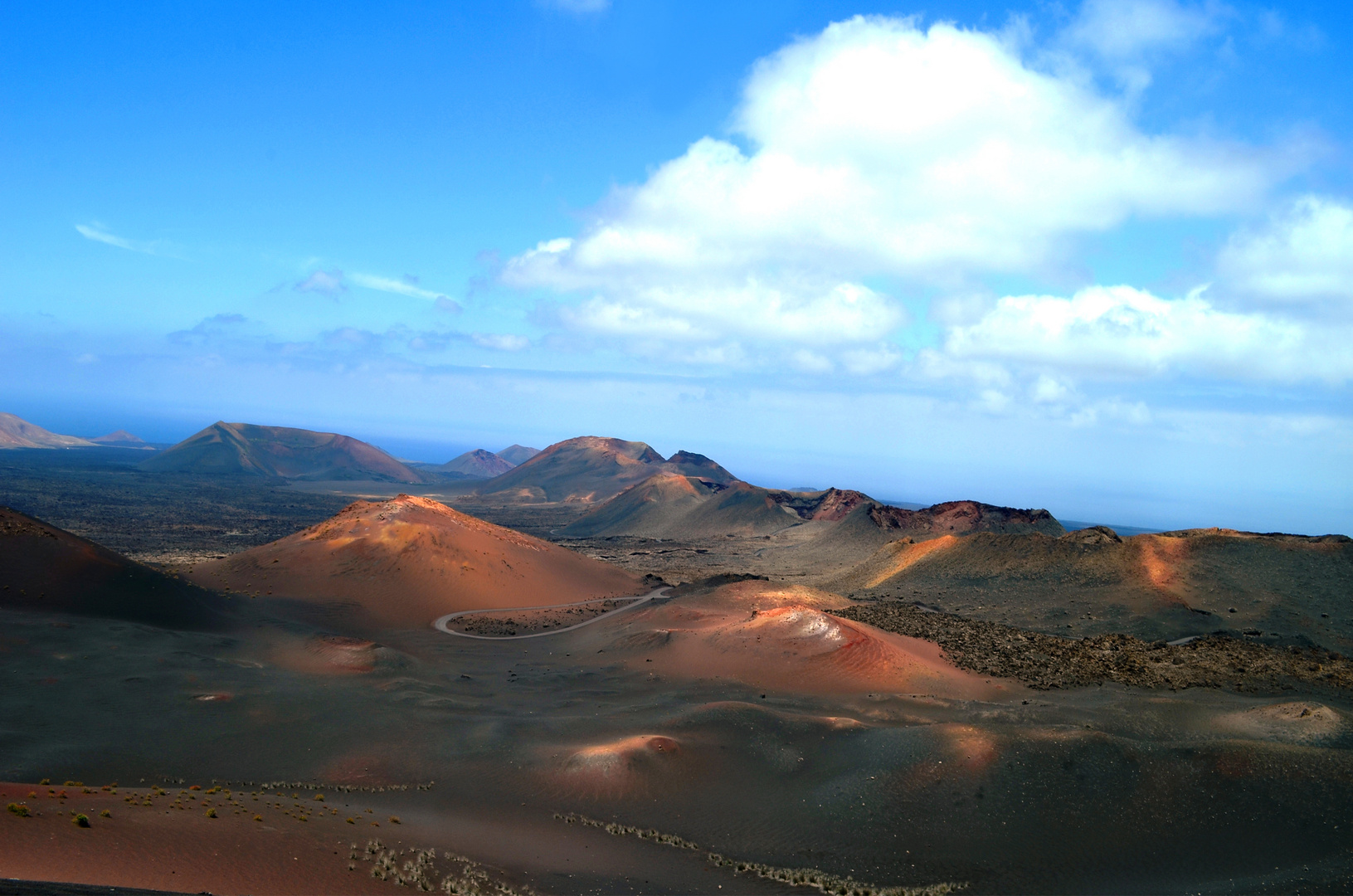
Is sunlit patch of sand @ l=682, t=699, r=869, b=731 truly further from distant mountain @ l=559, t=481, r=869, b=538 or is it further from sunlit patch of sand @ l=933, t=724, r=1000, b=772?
distant mountain @ l=559, t=481, r=869, b=538

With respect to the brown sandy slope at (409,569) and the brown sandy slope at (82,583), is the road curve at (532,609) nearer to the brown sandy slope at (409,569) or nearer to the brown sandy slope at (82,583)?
the brown sandy slope at (409,569)

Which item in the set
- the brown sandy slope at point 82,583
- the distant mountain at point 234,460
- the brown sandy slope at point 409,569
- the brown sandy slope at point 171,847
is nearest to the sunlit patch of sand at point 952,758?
the brown sandy slope at point 171,847

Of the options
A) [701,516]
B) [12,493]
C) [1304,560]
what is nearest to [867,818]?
[1304,560]

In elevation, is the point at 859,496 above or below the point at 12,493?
above

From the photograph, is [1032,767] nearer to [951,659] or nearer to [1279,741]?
[1279,741]

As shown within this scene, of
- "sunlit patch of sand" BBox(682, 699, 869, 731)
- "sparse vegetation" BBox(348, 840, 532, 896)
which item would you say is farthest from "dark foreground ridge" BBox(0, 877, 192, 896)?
"sunlit patch of sand" BBox(682, 699, 869, 731)
